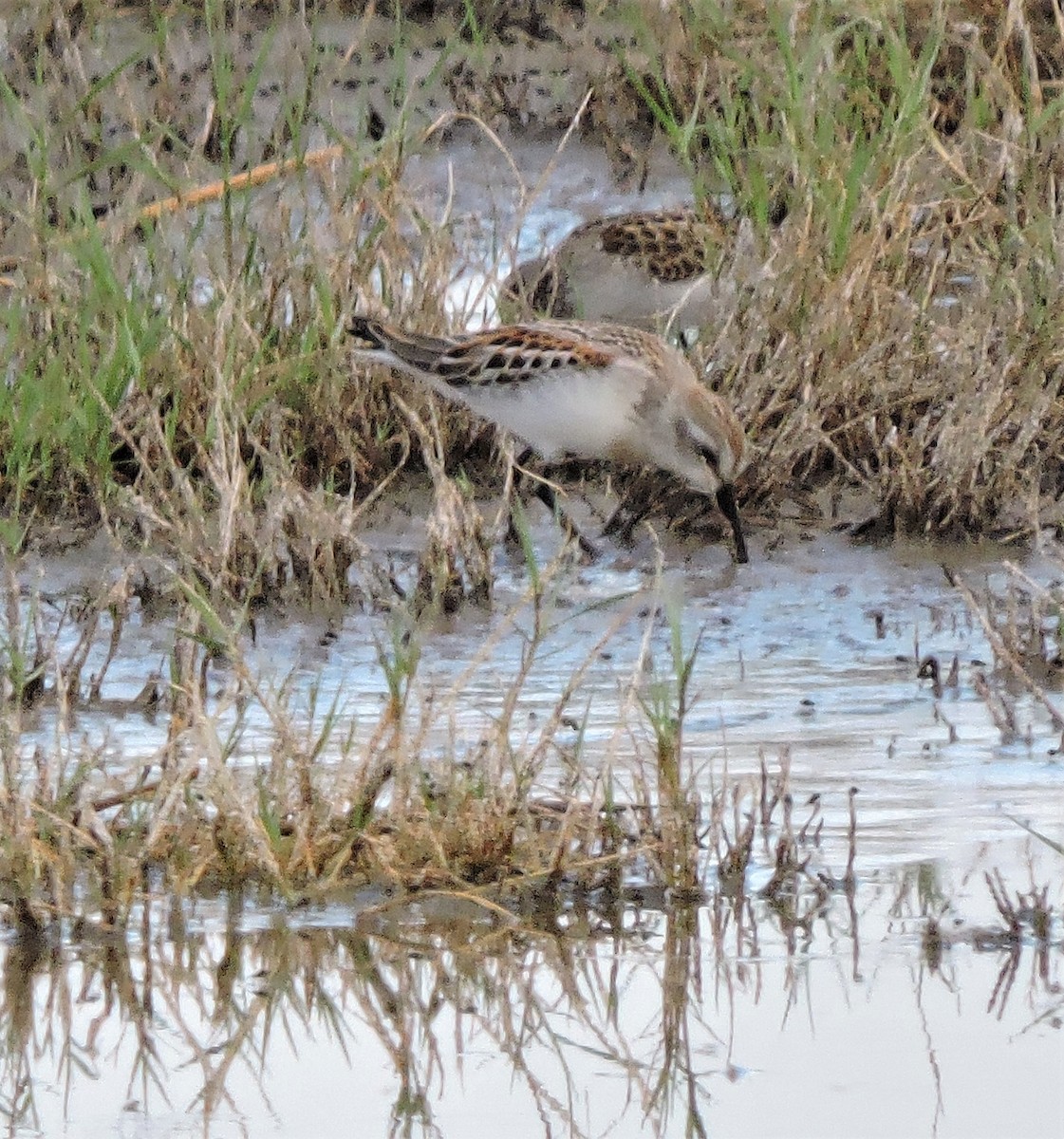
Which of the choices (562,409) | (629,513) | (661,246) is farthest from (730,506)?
(661,246)

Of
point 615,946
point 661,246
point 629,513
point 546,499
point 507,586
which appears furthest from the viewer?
point 661,246

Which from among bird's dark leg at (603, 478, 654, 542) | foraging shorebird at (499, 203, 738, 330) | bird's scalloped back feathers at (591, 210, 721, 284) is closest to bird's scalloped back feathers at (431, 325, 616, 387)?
bird's dark leg at (603, 478, 654, 542)

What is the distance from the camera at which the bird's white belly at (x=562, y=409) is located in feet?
22.0

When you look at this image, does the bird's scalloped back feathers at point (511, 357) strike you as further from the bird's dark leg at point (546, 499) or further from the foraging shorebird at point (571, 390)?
the bird's dark leg at point (546, 499)

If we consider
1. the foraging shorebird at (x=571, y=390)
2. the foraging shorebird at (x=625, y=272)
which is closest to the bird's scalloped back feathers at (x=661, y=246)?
the foraging shorebird at (x=625, y=272)

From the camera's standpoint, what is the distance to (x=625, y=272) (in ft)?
26.5

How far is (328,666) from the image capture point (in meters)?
5.68

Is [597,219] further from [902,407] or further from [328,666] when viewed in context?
[328,666]

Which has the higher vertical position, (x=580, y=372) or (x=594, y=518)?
(x=580, y=372)

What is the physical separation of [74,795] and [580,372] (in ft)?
9.54

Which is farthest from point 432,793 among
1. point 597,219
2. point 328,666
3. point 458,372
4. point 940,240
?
point 597,219

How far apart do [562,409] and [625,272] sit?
1.44 meters

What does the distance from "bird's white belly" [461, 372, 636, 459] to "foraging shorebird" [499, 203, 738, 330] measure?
1.09 metres

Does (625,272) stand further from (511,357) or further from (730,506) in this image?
(730,506)
